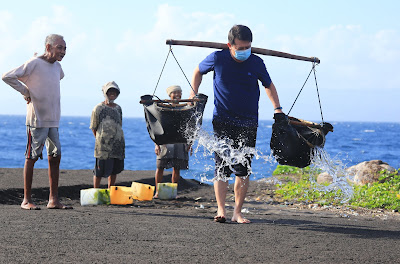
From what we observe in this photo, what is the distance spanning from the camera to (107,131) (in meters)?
8.62

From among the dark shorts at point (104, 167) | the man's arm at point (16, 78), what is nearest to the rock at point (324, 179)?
the dark shorts at point (104, 167)

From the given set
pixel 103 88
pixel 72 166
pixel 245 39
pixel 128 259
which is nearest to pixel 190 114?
pixel 245 39

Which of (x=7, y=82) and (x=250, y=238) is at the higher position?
(x=7, y=82)

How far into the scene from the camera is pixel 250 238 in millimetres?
5539

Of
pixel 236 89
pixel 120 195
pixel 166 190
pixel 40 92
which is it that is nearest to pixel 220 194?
pixel 236 89

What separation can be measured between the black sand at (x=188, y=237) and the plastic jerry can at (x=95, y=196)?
18 cm

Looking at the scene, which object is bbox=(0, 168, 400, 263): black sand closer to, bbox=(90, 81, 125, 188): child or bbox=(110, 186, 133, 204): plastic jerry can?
bbox=(110, 186, 133, 204): plastic jerry can

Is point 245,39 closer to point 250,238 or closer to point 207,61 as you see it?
point 207,61

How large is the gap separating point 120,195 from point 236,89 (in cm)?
326

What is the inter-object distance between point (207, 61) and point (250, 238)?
214 cm

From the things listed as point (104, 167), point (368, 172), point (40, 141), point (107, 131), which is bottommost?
point (368, 172)

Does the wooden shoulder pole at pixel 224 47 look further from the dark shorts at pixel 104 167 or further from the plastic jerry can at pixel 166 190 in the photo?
the plastic jerry can at pixel 166 190

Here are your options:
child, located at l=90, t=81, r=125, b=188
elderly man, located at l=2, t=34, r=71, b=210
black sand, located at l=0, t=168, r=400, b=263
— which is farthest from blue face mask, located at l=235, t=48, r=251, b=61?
child, located at l=90, t=81, r=125, b=188

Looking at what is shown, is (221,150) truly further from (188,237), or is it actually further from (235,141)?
(188,237)
